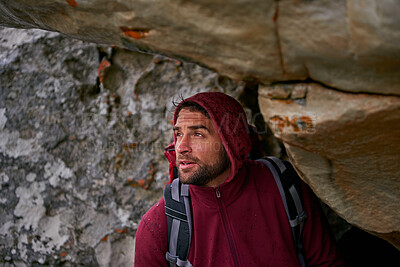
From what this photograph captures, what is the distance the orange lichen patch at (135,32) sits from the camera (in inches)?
50.9

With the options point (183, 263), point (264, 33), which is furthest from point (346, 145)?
point (183, 263)

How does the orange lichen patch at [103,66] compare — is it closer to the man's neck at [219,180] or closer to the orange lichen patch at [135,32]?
the man's neck at [219,180]

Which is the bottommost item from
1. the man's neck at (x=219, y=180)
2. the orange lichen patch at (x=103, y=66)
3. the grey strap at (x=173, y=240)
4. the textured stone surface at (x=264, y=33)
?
the grey strap at (x=173, y=240)

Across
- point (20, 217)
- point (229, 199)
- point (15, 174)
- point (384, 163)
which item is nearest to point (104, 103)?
point (15, 174)

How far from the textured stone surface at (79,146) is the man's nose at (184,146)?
84 cm

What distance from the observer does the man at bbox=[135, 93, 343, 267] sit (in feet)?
6.35

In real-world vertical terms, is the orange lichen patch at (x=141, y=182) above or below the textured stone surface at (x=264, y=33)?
below

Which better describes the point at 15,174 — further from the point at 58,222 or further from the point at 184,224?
the point at 184,224

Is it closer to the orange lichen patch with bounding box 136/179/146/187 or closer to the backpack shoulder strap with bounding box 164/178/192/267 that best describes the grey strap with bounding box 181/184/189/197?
the backpack shoulder strap with bounding box 164/178/192/267

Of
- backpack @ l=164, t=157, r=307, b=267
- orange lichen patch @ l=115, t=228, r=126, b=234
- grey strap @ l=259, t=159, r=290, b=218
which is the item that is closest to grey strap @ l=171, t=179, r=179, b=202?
backpack @ l=164, t=157, r=307, b=267

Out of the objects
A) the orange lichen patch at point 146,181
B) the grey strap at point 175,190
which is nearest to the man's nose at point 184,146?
the grey strap at point 175,190

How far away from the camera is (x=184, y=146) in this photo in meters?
1.95

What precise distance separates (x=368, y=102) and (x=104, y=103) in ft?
7.21

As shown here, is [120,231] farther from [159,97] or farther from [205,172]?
[205,172]
